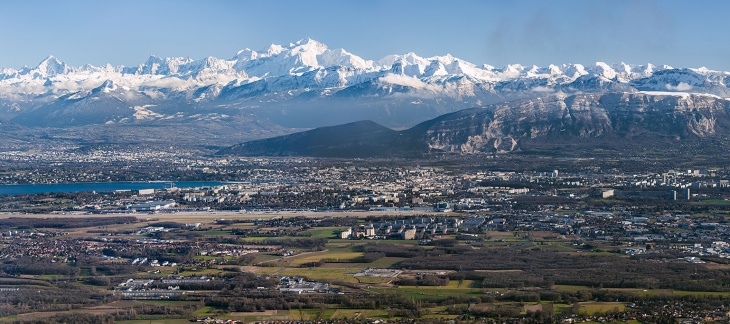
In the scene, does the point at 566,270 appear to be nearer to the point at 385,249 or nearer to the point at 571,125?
the point at 385,249

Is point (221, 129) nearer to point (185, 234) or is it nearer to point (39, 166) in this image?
point (39, 166)

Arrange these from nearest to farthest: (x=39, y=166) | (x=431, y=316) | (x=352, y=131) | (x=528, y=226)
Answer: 1. (x=431, y=316)
2. (x=528, y=226)
3. (x=39, y=166)
4. (x=352, y=131)

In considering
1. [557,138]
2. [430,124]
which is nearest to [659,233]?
[557,138]

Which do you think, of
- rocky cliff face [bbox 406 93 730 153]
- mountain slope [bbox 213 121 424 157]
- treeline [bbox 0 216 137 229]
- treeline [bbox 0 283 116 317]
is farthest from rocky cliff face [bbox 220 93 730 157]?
treeline [bbox 0 283 116 317]

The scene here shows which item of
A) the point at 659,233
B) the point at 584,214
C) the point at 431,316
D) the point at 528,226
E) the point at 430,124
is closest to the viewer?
the point at 431,316

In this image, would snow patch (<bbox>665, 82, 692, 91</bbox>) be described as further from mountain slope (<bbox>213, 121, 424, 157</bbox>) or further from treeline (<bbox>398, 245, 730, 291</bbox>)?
treeline (<bbox>398, 245, 730, 291</bbox>)

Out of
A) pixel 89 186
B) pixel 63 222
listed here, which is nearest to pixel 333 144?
pixel 89 186

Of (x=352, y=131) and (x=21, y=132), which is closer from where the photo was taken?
(x=352, y=131)
